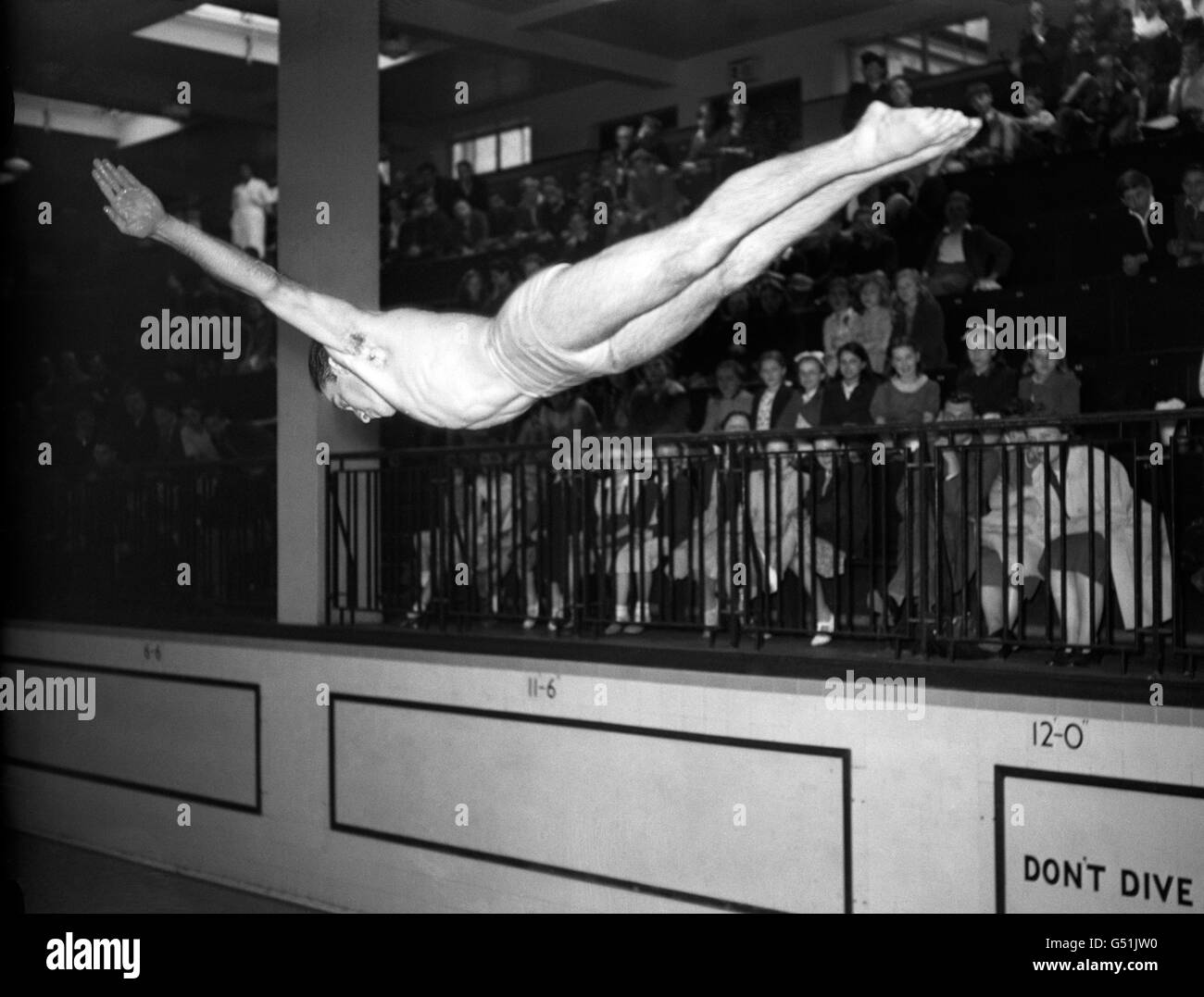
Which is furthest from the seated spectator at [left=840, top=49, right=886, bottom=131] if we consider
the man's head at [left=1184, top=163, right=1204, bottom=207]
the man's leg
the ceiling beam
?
the man's leg

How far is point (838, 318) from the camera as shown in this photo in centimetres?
703

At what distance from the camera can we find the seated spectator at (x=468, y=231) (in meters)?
9.80

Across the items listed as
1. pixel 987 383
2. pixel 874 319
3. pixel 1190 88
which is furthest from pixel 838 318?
pixel 1190 88

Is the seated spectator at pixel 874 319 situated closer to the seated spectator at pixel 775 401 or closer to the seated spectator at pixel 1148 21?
the seated spectator at pixel 775 401

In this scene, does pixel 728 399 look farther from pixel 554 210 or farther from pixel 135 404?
pixel 135 404

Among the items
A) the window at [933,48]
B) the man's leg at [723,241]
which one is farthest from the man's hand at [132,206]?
the window at [933,48]

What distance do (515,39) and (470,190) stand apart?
1.42m

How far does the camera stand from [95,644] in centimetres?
890

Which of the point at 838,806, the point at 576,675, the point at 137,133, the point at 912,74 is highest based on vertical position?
the point at 137,133

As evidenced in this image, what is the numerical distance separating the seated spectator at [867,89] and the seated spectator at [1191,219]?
195 cm
